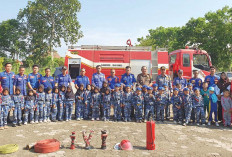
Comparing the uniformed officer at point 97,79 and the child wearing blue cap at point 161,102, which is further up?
the uniformed officer at point 97,79

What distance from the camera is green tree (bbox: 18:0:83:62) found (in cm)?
2742

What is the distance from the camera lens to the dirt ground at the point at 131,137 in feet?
13.5

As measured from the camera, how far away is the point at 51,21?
28.2 metres

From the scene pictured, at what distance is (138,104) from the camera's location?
21.9 ft

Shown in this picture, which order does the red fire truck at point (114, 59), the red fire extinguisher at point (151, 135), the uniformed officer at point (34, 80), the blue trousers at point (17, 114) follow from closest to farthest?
the red fire extinguisher at point (151, 135), the blue trousers at point (17, 114), the uniformed officer at point (34, 80), the red fire truck at point (114, 59)

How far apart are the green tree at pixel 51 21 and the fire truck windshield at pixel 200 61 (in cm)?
2152

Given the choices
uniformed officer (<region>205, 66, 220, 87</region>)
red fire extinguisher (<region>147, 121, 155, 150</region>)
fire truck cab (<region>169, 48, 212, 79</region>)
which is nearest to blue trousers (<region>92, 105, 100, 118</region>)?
red fire extinguisher (<region>147, 121, 155, 150</region>)

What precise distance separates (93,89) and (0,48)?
40.2 meters

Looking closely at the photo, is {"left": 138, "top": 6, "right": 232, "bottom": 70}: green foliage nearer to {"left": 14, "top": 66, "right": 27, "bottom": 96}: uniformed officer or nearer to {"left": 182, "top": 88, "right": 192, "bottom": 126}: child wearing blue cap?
{"left": 182, "top": 88, "right": 192, "bottom": 126}: child wearing blue cap

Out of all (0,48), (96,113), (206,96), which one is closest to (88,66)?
(96,113)

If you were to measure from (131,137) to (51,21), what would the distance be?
27.5 metres

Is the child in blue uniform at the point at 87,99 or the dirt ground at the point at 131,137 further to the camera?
the child in blue uniform at the point at 87,99

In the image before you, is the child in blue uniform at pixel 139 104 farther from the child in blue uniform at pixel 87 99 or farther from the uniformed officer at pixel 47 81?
the uniformed officer at pixel 47 81

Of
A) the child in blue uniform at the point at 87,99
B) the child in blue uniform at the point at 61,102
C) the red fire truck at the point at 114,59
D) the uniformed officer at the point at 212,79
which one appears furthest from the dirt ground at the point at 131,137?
the red fire truck at the point at 114,59
